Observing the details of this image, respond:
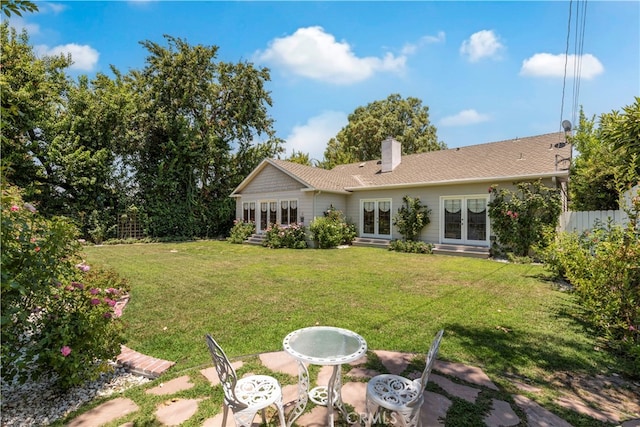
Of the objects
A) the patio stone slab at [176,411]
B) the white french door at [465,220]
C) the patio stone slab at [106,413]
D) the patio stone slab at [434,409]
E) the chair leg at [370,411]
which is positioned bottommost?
the patio stone slab at [106,413]

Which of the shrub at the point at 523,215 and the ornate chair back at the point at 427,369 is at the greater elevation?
the shrub at the point at 523,215

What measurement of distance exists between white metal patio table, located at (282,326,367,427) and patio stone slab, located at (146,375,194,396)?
4.24 ft

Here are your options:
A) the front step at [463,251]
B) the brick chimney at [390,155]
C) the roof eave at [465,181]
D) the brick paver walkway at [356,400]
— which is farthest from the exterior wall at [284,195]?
the brick paver walkway at [356,400]

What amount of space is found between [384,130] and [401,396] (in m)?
30.9

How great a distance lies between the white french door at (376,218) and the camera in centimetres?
1500

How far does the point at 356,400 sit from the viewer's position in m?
2.84

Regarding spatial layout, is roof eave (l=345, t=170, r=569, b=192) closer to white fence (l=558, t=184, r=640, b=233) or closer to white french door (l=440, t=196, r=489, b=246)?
white french door (l=440, t=196, r=489, b=246)

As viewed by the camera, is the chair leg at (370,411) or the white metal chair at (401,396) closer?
the white metal chair at (401,396)

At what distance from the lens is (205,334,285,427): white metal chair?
212 cm

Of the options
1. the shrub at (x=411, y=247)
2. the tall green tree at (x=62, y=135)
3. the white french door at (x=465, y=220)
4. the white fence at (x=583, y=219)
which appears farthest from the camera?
the tall green tree at (x=62, y=135)

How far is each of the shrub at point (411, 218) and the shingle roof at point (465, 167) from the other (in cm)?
92

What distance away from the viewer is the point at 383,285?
7223 mm

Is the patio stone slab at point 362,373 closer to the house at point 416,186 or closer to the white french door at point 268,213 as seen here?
the house at point 416,186

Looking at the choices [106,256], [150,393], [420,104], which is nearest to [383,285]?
[150,393]
